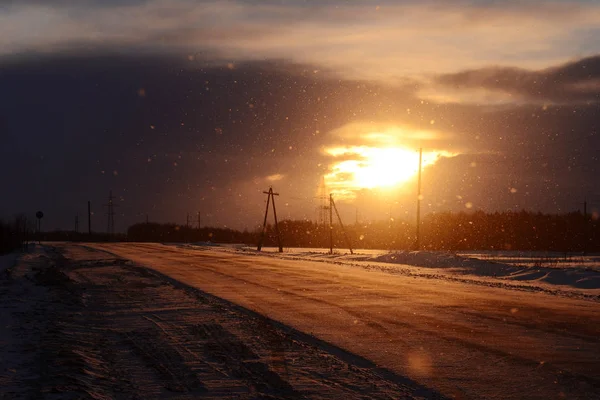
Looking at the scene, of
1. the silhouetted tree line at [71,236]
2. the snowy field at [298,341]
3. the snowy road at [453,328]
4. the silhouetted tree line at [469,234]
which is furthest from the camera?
the silhouetted tree line at [71,236]

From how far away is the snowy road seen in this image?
864 cm

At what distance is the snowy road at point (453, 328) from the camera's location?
8.64 metres

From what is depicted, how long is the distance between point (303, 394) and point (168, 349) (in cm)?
361

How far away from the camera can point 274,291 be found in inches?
822

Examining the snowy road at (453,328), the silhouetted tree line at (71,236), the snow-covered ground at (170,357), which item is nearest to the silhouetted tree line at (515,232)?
the snowy road at (453,328)

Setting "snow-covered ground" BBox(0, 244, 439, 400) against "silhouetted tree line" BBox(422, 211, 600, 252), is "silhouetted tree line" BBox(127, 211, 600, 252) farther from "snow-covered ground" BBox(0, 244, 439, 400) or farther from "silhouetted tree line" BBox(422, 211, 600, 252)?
"snow-covered ground" BBox(0, 244, 439, 400)

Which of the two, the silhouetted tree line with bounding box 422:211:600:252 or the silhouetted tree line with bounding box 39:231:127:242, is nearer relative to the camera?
the silhouetted tree line with bounding box 422:211:600:252

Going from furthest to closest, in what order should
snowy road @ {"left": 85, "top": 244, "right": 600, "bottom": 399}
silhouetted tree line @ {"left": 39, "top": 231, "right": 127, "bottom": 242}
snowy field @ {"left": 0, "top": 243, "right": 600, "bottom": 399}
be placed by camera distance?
silhouetted tree line @ {"left": 39, "top": 231, "right": 127, "bottom": 242} → snowy road @ {"left": 85, "top": 244, "right": 600, "bottom": 399} → snowy field @ {"left": 0, "top": 243, "right": 600, "bottom": 399}

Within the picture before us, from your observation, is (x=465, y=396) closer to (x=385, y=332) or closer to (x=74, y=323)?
(x=385, y=332)

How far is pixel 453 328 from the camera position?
1317 cm

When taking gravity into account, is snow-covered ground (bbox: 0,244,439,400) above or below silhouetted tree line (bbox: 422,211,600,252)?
below

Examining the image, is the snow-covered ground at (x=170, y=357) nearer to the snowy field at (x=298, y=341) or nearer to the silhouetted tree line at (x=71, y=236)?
the snowy field at (x=298, y=341)

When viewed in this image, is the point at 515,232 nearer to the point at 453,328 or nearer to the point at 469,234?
the point at 469,234

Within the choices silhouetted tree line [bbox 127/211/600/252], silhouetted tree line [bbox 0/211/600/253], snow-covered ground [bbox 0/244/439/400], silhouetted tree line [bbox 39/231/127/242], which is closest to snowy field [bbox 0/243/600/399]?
snow-covered ground [bbox 0/244/439/400]
